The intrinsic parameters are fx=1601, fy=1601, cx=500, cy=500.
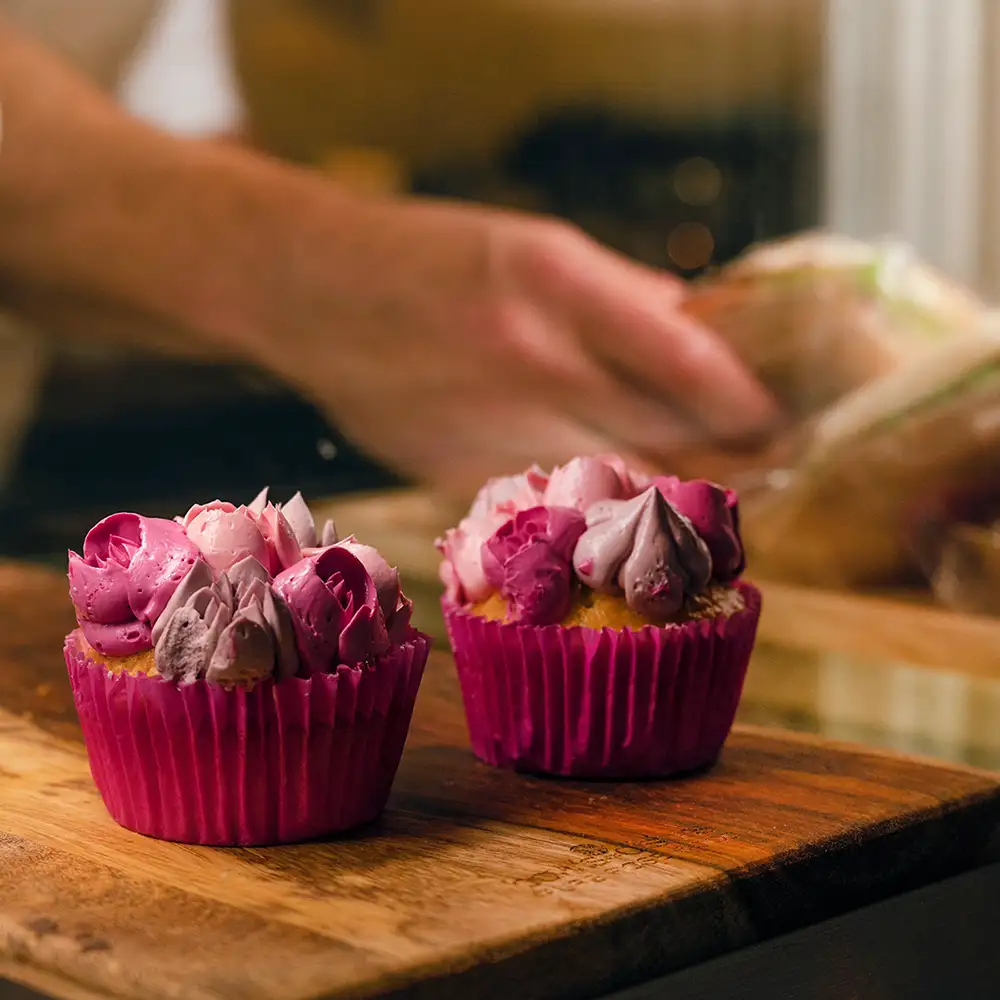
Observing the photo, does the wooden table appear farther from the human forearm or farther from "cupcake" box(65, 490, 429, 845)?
the human forearm

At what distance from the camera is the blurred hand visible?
81.4 inches

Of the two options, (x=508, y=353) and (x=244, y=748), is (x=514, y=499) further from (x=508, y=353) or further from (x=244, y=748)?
(x=508, y=353)

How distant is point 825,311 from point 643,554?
1.10m

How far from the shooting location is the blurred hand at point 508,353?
6.79 ft

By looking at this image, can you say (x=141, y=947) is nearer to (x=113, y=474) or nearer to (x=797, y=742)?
(x=797, y=742)

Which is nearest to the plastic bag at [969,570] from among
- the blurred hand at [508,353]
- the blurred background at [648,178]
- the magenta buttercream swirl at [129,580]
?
the blurred background at [648,178]

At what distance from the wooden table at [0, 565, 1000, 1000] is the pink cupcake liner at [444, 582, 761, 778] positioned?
2 centimetres

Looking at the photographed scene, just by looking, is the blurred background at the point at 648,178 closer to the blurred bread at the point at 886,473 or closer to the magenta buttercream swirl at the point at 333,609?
the blurred bread at the point at 886,473

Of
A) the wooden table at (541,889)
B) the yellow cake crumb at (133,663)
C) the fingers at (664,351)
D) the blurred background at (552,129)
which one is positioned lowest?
the wooden table at (541,889)

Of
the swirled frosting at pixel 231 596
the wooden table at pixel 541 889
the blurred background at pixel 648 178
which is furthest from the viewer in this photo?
the blurred background at pixel 648 178

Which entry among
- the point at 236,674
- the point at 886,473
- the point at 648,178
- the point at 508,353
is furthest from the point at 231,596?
the point at 648,178

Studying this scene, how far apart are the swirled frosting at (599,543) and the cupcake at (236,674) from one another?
0.11m

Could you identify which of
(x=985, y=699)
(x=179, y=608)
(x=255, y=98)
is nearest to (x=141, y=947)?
(x=179, y=608)

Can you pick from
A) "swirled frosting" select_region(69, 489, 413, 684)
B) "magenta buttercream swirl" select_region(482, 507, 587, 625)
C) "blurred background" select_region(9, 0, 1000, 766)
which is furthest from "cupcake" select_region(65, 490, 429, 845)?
"blurred background" select_region(9, 0, 1000, 766)
